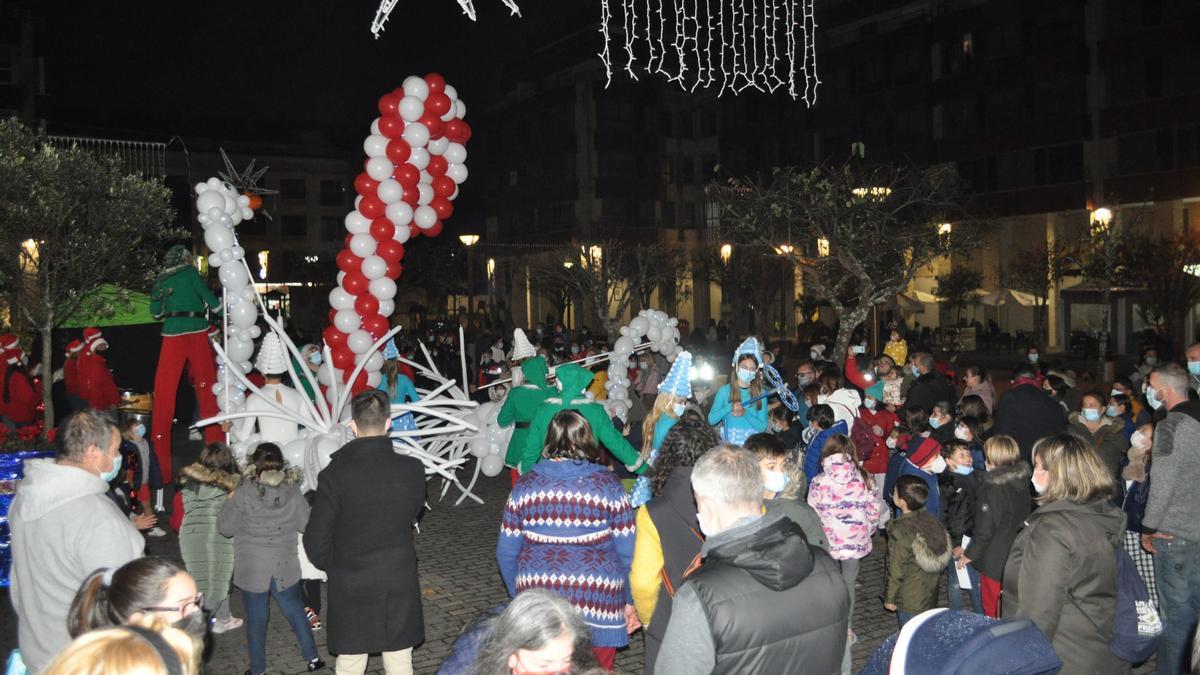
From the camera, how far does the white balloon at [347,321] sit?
9.87 metres

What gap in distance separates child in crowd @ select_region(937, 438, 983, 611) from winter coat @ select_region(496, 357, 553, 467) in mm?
3323

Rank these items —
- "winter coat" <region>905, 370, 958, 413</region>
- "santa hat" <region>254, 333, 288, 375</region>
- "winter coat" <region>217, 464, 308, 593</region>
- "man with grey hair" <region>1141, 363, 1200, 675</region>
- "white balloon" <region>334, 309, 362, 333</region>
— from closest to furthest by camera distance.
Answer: "man with grey hair" <region>1141, 363, 1200, 675</region> → "winter coat" <region>217, 464, 308, 593</region> → "santa hat" <region>254, 333, 288, 375</region> → "winter coat" <region>905, 370, 958, 413</region> → "white balloon" <region>334, 309, 362, 333</region>

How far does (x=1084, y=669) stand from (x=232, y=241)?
876 cm

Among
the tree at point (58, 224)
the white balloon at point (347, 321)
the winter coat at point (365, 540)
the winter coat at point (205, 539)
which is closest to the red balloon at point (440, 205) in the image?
the white balloon at point (347, 321)

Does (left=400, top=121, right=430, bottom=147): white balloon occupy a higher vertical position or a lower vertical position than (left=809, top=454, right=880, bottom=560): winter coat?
higher

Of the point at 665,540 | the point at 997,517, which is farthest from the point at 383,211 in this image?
the point at 665,540

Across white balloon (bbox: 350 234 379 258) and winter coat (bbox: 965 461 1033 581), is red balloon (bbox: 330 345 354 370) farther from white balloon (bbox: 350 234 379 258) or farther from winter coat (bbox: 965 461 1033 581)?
winter coat (bbox: 965 461 1033 581)

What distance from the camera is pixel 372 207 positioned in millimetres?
10234

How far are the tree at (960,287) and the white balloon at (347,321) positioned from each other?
111 feet

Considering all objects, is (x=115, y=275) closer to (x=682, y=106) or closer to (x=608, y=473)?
(x=608, y=473)

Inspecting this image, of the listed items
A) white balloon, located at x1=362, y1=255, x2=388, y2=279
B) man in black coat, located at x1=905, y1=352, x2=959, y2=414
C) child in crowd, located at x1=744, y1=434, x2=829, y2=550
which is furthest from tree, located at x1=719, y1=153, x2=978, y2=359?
child in crowd, located at x1=744, y1=434, x2=829, y2=550

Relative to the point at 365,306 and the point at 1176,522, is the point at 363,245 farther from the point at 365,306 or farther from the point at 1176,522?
the point at 1176,522

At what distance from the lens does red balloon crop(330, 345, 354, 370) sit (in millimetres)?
9883

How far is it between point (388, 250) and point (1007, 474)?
669cm
